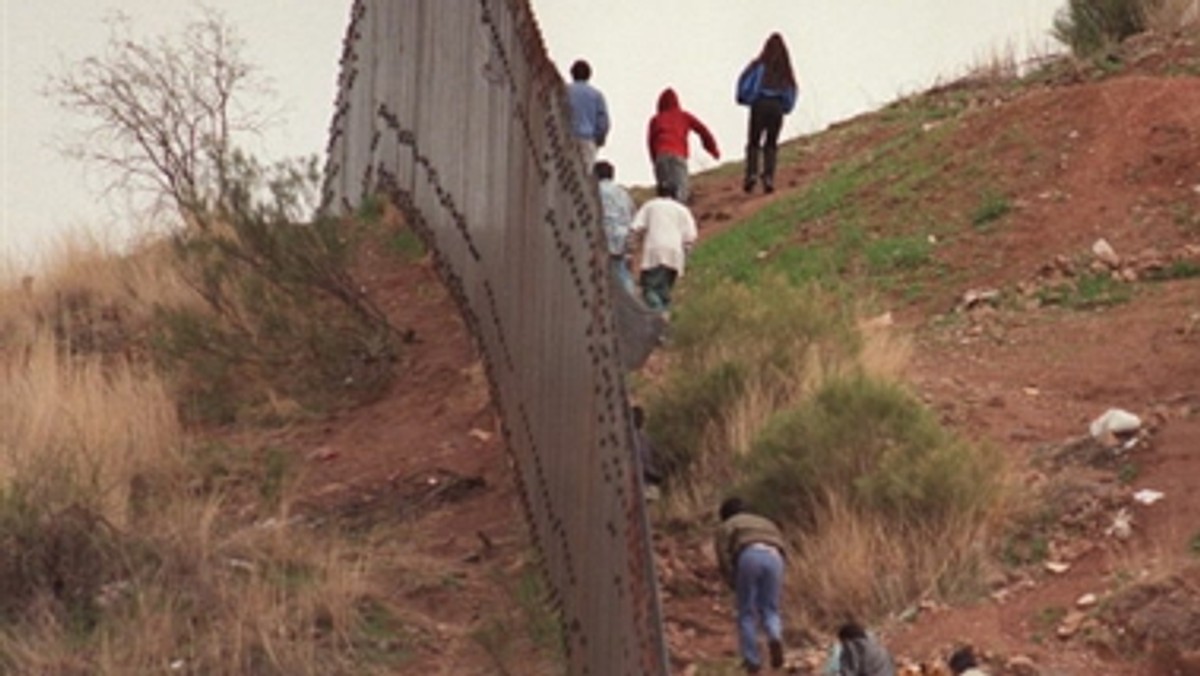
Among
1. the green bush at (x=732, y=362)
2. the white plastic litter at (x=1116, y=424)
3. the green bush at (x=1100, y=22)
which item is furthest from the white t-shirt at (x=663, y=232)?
the green bush at (x=1100, y=22)

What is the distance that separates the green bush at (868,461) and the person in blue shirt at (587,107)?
349cm

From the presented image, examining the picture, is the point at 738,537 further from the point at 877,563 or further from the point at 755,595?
the point at 877,563

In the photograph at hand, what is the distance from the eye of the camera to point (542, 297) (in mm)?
14867

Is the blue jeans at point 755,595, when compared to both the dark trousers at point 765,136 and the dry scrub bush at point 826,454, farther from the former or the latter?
the dark trousers at point 765,136

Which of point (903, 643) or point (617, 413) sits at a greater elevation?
point (617, 413)

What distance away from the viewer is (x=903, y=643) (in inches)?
706

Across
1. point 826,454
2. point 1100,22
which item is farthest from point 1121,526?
point 1100,22

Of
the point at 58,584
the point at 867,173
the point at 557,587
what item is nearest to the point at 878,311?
the point at 867,173

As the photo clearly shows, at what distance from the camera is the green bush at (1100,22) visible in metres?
37.2

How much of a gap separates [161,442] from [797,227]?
8.80 meters

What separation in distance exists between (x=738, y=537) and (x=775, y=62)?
1269 cm

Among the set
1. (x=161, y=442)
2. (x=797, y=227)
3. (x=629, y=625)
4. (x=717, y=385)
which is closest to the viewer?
(x=629, y=625)

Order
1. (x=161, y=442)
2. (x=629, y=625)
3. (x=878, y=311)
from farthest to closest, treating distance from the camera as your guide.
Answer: (x=878, y=311)
(x=161, y=442)
(x=629, y=625)

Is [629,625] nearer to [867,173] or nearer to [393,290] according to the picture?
[393,290]
